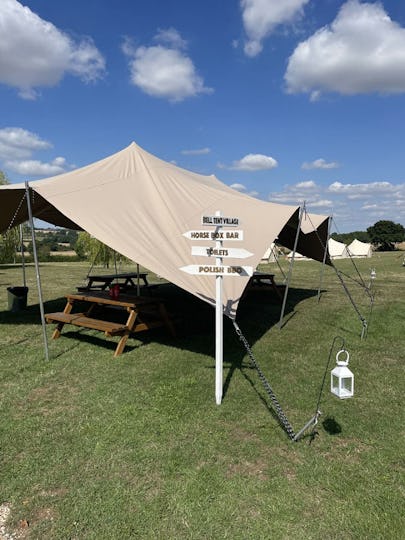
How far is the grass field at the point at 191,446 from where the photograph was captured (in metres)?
2.66

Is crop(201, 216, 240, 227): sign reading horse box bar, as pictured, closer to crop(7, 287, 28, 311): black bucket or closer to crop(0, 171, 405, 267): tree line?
crop(7, 287, 28, 311): black bucket

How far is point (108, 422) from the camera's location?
3.92m

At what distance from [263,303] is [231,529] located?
797 centimetres

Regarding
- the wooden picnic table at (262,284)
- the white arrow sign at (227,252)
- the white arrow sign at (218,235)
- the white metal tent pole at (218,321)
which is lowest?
the wooden picnic table at (262,284)

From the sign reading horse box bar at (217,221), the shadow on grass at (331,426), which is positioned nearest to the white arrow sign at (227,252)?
the sign reading horse box bar at (217,221)

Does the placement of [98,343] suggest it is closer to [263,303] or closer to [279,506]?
[279,506]

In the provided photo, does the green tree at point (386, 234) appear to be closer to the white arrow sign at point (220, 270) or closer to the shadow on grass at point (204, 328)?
the shadow on grass at point (204, 328)

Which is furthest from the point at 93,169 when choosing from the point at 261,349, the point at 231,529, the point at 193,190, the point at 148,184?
the point at 231,529

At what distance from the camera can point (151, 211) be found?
6.06 m

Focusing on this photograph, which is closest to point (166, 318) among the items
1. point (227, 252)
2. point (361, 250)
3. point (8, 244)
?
point (227, 252)

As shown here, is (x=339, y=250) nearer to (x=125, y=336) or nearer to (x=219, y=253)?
(x=125, y=336)

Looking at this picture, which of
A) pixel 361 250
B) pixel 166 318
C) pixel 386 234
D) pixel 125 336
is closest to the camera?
pixel 125 336

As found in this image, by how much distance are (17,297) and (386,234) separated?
72.2 metres

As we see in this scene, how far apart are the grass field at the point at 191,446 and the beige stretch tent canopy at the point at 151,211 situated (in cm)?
121
